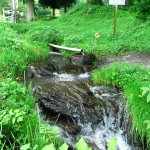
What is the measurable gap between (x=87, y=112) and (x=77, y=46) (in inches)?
227

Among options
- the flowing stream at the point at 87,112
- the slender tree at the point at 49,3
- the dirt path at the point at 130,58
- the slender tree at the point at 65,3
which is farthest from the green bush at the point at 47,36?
the slender tree at the point at 49,3

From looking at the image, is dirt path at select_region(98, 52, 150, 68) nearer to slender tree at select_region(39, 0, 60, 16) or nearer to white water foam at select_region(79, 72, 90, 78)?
white water foam at select_region(79, 72, 90, 78)

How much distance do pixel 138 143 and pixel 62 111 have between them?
5.34ft

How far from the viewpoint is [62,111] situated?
6.29 metres

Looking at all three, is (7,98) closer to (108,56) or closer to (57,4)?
(108,56)

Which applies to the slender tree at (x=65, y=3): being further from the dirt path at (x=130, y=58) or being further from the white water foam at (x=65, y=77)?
the white water foam at (x=65, y=77)

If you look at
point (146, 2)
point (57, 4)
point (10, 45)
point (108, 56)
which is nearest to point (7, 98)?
point (10, 45)

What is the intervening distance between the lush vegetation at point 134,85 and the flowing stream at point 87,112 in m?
0.21

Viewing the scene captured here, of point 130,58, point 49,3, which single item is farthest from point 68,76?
point 49,3

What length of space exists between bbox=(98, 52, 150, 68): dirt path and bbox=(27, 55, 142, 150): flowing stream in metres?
2.60

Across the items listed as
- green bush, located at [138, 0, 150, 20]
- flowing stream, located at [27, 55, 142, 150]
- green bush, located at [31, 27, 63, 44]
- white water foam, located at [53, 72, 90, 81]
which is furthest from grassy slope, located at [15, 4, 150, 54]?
flowing stream, located at [27, 55, 142, 150]

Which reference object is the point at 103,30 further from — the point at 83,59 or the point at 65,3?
the point at 65,3

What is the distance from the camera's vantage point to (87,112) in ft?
21.1

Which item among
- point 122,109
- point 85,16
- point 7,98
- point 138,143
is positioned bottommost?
point 138,143
